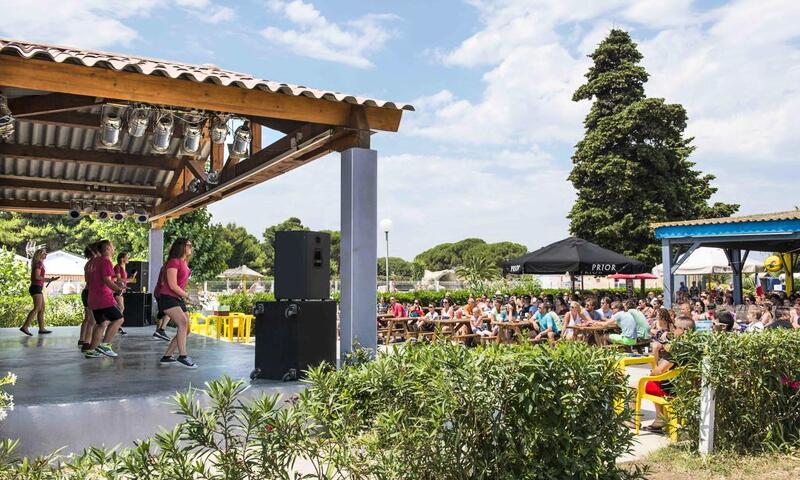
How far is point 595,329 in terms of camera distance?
1038 centimetres

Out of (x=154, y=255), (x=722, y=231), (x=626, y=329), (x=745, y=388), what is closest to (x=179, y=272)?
(x=745, y=388)

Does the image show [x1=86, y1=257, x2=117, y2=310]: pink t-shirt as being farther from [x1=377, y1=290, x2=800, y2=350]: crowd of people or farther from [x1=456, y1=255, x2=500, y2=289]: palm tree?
[x1=456, y1=255, x2=500, y2=289]: palm tree

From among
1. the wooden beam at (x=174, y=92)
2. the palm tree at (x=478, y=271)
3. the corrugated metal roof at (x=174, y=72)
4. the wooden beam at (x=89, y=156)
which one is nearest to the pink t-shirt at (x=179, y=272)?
the wooden beam at (x=174, y=92)

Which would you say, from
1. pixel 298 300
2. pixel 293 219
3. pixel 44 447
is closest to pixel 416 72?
pixel 298 300

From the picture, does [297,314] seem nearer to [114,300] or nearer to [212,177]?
[114,300]

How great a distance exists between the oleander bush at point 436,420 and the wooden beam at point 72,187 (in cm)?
953

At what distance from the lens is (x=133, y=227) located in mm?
Result: 23203

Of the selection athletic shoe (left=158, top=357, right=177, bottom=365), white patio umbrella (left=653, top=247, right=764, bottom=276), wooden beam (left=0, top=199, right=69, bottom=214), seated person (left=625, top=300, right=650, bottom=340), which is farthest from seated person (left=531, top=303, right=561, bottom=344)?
white patio umbrella (left=653, top=247, right=764, bottom=276)

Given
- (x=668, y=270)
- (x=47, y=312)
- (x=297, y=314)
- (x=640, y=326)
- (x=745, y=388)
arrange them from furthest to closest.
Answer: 1. (x=47, y=312)
2. (x=668, y=270)
3. (x=640, y=326)
4. (x=297, y=314)
5. (x=745, y=388)

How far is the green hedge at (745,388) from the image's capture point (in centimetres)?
512

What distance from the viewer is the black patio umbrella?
12.6 metres

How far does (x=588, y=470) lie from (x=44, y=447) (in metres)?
3.54

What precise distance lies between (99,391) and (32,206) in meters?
9.23

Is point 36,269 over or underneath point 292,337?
over
